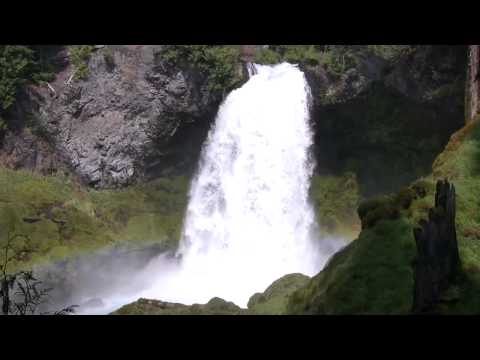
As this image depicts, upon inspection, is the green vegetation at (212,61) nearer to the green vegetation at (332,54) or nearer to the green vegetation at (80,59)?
the green vegetation at (332,54)

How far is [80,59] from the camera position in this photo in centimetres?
2745

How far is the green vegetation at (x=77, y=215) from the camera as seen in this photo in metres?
23.8

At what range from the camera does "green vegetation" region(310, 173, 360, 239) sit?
27.0 meters

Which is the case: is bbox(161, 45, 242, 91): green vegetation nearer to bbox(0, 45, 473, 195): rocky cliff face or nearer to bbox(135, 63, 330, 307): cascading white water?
bbox(0, 45, 473, 195): rocky cliff face

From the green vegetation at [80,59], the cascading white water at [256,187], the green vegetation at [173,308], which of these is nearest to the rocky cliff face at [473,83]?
the cascading white water at [256,187]

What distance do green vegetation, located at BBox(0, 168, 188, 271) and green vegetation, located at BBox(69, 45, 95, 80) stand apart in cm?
556

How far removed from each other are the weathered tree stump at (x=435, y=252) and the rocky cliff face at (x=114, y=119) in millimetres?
18670

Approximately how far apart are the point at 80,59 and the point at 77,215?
837cm
